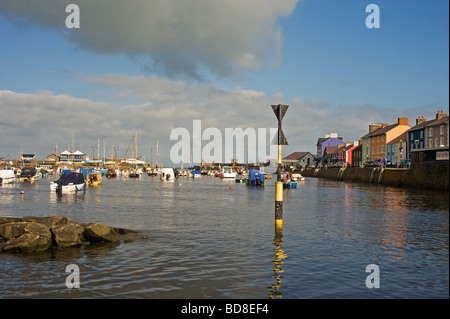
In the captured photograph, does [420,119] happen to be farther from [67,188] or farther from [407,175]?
[67,188]

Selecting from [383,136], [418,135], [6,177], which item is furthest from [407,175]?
[6,177]

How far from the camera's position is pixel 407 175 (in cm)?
8281

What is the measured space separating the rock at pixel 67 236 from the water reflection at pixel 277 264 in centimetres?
1038

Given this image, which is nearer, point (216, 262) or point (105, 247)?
point (216, 262)

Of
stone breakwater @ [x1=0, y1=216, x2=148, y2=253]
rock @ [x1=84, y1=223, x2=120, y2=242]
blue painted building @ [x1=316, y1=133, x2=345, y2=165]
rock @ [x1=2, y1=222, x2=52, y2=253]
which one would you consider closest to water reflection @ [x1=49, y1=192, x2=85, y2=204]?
stone breakwater @ [x1=0, y1=216, x2=148, y2=253]

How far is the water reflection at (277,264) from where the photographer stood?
1335cm

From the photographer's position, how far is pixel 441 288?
535 inches

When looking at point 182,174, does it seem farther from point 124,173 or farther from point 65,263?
point 65,263

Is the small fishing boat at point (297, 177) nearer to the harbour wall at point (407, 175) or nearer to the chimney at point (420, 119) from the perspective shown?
the harbour wall at point (407, 175)

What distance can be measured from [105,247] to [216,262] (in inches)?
257

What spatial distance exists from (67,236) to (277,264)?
11.2 metres

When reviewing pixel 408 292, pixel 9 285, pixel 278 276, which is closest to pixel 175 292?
pixel 278 276
